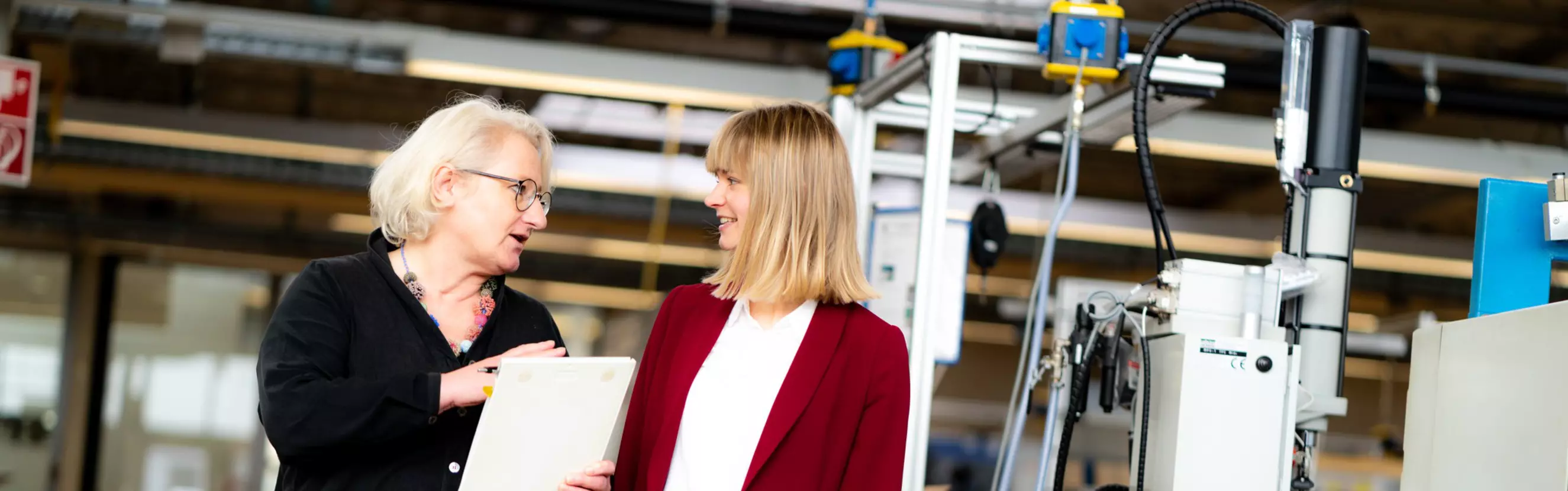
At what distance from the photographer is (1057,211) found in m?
2.56

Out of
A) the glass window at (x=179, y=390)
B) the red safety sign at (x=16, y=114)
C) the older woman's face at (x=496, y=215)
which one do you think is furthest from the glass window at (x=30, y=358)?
the older woman's face at (x=496, y=215)

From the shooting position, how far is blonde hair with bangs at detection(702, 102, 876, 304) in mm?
1677

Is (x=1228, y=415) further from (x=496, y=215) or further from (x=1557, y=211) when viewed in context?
(x=496, y=215)

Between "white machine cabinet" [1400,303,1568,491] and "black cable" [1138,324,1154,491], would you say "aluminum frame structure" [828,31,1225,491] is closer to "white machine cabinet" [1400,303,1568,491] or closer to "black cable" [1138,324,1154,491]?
"black cable" [1138,324,1154,491]

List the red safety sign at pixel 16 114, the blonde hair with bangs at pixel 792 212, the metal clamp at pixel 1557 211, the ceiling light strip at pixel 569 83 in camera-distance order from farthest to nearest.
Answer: the ceiling light strip at pixel 569 83, the red safety sign at pixel 16 114, the metal clamp at pixel 1557 211, the blonde hair with bangs at pixel 792 212

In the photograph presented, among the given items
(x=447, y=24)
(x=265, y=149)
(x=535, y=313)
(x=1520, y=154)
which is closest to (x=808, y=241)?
(x=535, y=313)

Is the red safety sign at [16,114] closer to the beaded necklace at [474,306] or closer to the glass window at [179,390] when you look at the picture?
the beaded necklace at [474,306]

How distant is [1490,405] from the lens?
175 cm

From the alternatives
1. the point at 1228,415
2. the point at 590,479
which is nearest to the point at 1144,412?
the point at 1228,415

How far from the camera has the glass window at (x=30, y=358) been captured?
8516 millimetres

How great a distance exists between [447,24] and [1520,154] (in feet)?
14.6

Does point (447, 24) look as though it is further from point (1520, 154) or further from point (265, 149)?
point (1520, 154)

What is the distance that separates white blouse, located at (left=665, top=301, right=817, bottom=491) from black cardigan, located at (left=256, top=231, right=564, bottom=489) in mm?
276

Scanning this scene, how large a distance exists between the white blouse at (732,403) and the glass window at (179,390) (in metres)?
8.01
